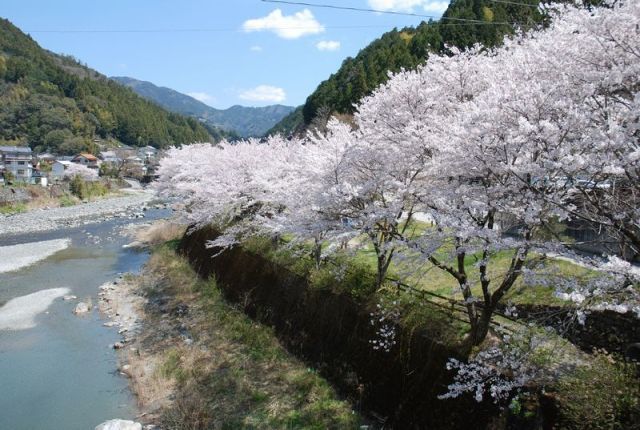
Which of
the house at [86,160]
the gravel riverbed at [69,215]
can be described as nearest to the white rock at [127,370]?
the gravel riverbed at [69,215]

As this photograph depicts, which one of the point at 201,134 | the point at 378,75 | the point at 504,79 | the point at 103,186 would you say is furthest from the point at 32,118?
the point at 504,79

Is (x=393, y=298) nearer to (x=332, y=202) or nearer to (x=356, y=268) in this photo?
(x=356, y=268)

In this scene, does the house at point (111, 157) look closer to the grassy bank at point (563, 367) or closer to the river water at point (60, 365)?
the river water at point (60, 365)

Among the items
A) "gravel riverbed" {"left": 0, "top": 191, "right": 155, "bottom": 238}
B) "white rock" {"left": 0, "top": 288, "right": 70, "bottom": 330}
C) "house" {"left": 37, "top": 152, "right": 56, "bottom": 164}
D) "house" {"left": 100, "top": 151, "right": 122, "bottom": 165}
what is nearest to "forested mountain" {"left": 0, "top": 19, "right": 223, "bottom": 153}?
"house" {"left": 100, "top": 151, "right": 122, "bottom": 165}

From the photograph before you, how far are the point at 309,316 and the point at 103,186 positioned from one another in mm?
61376

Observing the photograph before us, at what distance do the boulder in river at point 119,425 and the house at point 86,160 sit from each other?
275 ft

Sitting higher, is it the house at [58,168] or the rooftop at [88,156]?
the rooftop at [88,156]

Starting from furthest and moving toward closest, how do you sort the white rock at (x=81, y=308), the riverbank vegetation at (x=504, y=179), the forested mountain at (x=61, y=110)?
the forested mountain at (x=61, y=110), the white rock at (x=81, y=308), the riverbank vegetation at (x=504, y=179)

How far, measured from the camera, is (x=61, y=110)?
94812mm

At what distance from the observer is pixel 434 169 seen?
8781mm

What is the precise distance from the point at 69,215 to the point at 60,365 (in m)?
37.0

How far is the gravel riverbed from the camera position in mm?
38763

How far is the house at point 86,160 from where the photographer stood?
84.4 metres

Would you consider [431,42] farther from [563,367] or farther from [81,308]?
[563,367]
